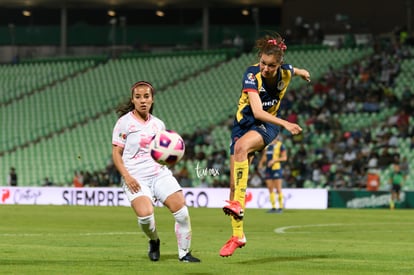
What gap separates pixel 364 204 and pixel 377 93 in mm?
9371

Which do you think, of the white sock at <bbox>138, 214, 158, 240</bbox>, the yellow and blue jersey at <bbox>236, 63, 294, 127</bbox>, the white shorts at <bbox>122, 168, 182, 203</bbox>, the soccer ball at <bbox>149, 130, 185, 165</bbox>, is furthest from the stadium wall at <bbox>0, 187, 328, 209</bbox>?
the soccer ball at <bbox>149, 130, 185, 165</bbox>

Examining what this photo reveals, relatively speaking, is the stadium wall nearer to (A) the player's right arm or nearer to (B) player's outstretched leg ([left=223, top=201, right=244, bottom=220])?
(B) player's outstretched leg ([left=223, top=201, right=244, bottom=220])

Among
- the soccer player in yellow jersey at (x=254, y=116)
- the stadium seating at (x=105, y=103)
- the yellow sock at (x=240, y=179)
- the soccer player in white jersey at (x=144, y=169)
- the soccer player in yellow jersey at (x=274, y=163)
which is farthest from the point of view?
the stadium seating at (x=105, y=103)

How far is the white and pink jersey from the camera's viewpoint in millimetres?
12680

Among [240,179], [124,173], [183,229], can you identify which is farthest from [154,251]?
[240,179]

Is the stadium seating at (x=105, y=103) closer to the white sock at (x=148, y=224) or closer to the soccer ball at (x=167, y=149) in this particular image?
the white sock at (x=148, y=224)

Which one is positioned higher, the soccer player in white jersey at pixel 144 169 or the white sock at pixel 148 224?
the soccer player in white jersey at pixel 144 169

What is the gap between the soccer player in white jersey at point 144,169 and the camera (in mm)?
12602

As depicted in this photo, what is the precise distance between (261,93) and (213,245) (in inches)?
165

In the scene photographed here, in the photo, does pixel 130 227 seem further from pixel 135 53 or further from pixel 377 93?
pixel 135 53

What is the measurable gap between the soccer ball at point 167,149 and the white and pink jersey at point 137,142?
111cm

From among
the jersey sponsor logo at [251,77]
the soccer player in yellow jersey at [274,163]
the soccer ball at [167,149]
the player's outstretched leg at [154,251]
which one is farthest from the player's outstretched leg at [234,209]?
the soccer player in yellow jersey at [274,163]

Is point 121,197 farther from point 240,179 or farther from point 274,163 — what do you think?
point 240,179

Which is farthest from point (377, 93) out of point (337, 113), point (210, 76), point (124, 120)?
point (124, 120)
